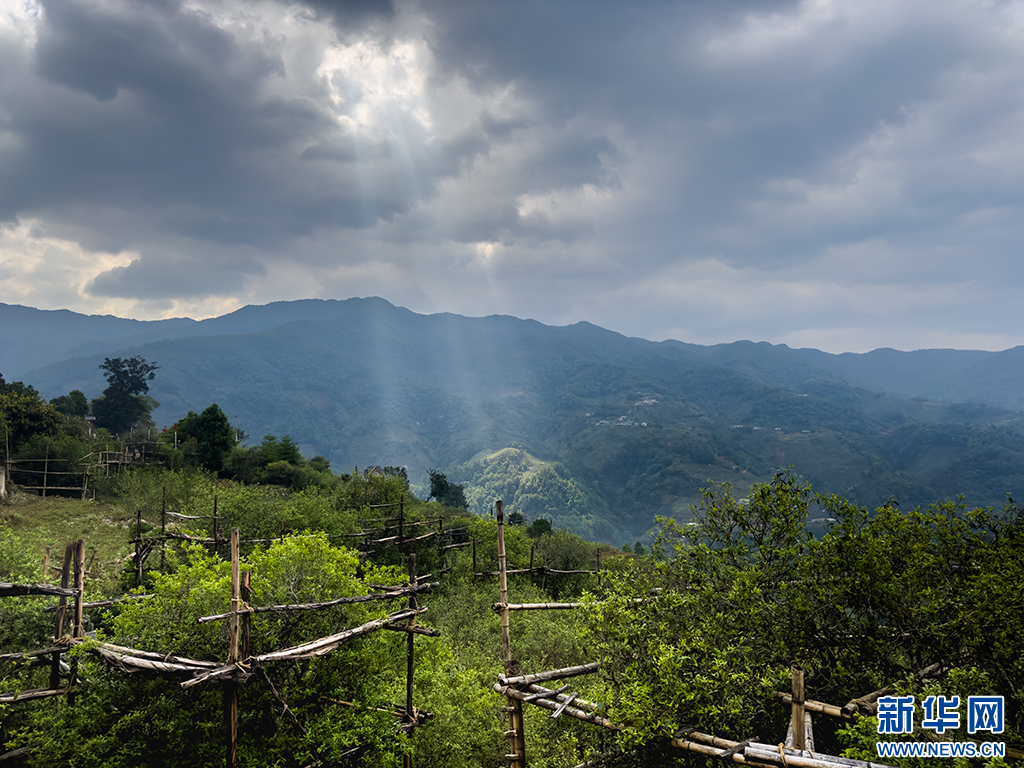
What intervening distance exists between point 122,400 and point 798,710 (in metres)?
75.8

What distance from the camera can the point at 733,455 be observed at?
624ft

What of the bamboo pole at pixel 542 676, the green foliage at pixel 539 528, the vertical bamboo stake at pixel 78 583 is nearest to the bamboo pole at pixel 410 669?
the bamboo pole at pixel 542 676

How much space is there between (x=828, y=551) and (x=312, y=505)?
26361 mm

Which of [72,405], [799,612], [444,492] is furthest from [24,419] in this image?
[799,612]

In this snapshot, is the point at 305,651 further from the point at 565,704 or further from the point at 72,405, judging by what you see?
the point at 72,405

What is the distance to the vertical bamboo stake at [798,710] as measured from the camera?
19.6ft

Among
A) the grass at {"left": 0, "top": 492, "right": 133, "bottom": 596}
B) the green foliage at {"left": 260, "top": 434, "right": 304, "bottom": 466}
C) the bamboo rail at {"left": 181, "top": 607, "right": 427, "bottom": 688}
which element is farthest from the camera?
the green foliage at {"left": 260, "top": 434, "right": 304, "bottom": 466}

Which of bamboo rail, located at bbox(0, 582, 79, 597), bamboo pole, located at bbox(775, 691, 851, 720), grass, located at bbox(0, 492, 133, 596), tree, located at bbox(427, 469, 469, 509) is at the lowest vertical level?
tree, located at bbox(427, 469, 469, 509)

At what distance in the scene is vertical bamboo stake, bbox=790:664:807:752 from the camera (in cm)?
598

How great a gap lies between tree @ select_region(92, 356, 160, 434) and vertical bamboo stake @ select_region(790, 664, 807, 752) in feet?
233

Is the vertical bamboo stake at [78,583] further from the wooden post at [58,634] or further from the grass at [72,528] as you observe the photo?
the grass at [72,528]

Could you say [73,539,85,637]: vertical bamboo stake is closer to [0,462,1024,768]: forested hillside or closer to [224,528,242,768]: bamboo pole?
[0,462,1024,768]: forested hillside

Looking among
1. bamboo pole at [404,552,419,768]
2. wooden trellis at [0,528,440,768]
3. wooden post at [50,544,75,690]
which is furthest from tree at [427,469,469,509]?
wooden post at [50,544,75,690]

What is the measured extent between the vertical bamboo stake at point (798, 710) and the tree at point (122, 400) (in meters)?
71.1
